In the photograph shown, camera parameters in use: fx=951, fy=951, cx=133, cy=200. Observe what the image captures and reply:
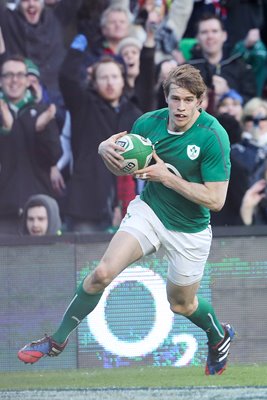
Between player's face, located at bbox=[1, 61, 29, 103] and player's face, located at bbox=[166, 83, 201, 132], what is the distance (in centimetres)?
362

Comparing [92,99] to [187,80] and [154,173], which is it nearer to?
[187,80]

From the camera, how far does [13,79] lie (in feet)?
31.7

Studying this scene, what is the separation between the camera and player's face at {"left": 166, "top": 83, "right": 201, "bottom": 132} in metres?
6.23

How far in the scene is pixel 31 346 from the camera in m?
6.66

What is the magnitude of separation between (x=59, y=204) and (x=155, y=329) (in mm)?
1958

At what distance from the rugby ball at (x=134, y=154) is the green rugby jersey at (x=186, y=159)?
284 mm

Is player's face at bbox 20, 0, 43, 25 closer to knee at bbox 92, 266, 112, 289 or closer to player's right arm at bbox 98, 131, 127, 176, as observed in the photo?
player's right arm at bbox 98, 131, 127, 176

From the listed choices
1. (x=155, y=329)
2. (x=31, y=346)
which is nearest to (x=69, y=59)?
(x=155, y=329)

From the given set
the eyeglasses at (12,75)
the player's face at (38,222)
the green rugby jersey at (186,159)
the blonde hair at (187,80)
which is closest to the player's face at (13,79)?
the eyeglasses at (12,75)

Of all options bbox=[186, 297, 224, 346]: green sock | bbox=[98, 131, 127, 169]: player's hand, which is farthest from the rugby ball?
bbox=[186, 297, 224, 346]: green sock

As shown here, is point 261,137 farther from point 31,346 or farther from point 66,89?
point 31,346

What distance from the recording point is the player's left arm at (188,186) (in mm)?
6085

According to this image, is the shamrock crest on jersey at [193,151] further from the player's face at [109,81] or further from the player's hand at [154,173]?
the player's face at [109,81]

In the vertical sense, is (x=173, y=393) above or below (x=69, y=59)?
below
